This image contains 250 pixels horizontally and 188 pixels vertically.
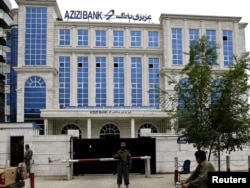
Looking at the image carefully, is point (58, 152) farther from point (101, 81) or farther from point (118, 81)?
point (118, 81)

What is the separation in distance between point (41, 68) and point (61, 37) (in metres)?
5.26

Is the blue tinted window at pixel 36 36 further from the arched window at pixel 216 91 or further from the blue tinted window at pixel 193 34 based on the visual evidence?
the arched window at pixel 216 91

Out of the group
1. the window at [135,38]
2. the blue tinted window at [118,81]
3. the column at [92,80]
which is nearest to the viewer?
the column at [92,80]

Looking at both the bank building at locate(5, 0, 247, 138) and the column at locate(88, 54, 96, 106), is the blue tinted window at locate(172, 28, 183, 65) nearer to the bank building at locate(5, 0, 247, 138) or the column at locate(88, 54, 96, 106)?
the bank building at locate(5, 0, 247, 138)

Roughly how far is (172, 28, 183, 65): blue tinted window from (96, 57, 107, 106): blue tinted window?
29.4 ft

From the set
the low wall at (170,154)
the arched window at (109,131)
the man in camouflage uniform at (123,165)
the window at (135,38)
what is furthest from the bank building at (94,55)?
the man in camouflage uniform at (123,165)

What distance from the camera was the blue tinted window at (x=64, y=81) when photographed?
53.4m

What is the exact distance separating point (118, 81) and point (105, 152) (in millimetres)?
33157

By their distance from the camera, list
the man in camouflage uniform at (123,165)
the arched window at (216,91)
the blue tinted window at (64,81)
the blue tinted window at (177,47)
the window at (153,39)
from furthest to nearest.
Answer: the window at (153,39) < the blue tinted window at (177,47) < the blue tinted window at (64,81) < the man in camouflage uniform at (123,165) < the arched window at (216,91)

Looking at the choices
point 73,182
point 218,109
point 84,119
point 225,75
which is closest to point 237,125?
point 218,109

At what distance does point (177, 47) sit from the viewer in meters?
54.8

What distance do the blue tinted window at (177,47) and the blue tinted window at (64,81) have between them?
44.2 ft

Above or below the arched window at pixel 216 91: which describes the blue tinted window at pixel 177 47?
above

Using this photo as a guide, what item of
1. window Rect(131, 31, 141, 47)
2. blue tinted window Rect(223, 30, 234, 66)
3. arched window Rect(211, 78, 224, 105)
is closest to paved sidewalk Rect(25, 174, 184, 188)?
arched window Rect(211, 78, 224, 105)
